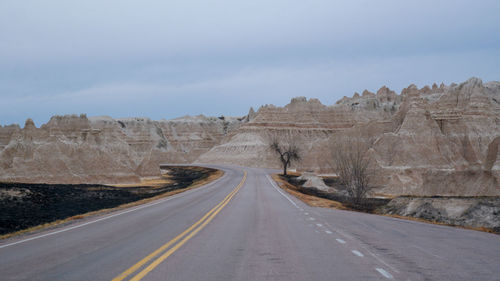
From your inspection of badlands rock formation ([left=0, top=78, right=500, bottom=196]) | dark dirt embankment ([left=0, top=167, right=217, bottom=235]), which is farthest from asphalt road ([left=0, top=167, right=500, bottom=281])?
badlands rock formation ([left=0, top=78, right=500, bottom=196])

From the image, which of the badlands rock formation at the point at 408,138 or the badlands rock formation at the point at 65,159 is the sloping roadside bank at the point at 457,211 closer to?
the badlands rock formation at the point at 408,138

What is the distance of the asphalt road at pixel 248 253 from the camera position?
21.1 feet

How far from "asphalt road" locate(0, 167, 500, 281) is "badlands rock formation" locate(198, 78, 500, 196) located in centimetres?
2766

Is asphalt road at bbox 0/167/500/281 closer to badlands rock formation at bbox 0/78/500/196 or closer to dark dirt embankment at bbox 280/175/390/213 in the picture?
dark dirt embankment at bbox 280/175/390/213

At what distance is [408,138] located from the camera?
62.2 meters

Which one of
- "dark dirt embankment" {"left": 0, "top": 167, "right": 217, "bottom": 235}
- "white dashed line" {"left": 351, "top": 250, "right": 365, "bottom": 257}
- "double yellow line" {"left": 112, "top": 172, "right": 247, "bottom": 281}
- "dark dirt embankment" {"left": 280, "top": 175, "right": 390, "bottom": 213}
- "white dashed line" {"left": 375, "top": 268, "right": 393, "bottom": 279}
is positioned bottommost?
"dark dirt embankment" {"left": 0, "top": 167, "right": 217, "bottom": 235}

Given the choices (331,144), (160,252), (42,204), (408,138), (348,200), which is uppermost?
(408,138)

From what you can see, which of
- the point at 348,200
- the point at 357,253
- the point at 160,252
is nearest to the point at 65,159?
the point at 348,200

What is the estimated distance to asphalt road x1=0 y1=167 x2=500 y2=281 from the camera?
6.42 m

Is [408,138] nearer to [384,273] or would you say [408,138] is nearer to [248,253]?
[248,253]

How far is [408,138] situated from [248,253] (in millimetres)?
59064

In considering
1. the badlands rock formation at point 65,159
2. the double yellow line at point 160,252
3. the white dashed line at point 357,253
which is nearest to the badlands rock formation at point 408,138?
the double yellow line at point 160,252

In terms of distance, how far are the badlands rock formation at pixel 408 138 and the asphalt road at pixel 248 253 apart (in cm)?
2766

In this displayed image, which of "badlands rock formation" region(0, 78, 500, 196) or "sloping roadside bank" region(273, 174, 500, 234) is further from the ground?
"badlands rock formation" region(0, 78, 500, 196)
